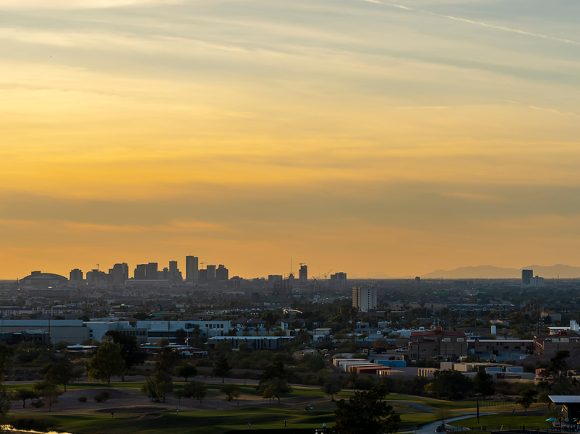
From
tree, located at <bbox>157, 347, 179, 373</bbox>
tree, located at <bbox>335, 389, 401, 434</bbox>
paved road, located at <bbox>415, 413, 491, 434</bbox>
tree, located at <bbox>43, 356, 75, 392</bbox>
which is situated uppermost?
tree, located at <bbox>157, 347, 179, 373</bbox>

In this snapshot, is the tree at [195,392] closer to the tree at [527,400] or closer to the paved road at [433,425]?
the paved road at [433,425]

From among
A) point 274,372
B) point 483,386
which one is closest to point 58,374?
point 274,372

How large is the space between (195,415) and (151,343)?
83.6 meters

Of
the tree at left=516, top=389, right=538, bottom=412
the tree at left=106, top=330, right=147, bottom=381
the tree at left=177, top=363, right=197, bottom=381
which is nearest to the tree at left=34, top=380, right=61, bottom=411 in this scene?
the tree at left=177, top=363, right=197, bottom=381

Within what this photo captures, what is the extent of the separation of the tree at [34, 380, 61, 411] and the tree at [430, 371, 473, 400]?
30875 millimetres

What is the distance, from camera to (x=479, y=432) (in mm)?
79000

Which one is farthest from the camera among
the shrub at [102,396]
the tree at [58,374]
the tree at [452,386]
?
the tree at [452,386]

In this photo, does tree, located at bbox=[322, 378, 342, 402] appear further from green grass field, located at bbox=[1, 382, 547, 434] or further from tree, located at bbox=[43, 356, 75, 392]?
tree, located at bbox=[43, 356, 75, 392]

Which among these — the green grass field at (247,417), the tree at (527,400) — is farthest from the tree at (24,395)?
the tree at (527,400)

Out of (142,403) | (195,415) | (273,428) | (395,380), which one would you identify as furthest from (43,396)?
(395,380)

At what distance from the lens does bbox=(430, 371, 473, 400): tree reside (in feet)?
362

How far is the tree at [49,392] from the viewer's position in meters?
99.6

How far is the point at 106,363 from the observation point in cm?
11775

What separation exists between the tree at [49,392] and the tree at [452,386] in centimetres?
3088
